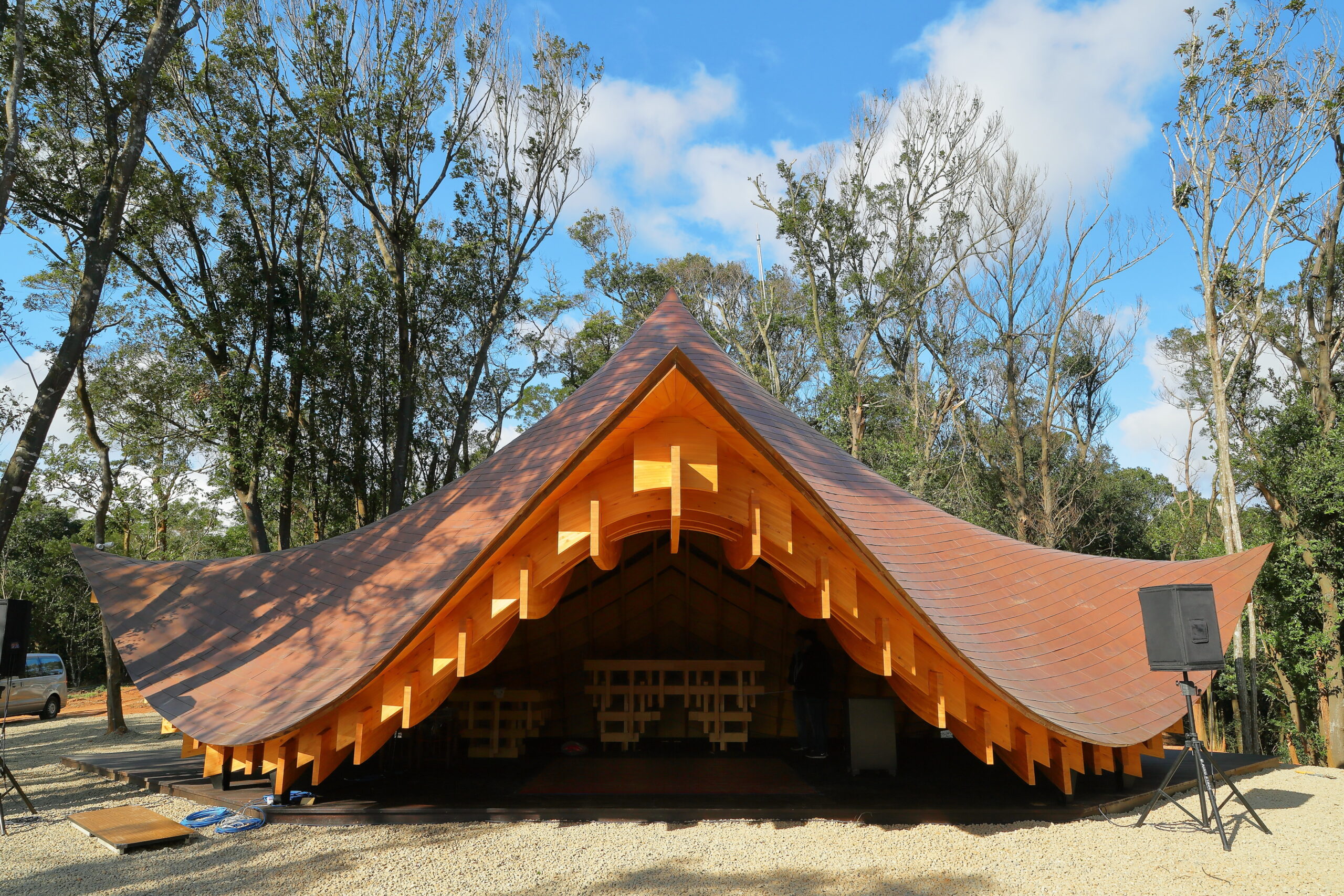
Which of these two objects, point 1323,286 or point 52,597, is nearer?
point 1323,286

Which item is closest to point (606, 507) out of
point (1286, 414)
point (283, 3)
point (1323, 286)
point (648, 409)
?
point (648, 409)

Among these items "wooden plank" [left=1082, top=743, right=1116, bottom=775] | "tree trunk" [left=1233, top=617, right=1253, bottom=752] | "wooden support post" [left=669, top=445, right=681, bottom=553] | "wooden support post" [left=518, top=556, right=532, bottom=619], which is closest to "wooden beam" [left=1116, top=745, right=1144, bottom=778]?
"wooden plank" [left=1082, top=743, right=1116, bottom=775]

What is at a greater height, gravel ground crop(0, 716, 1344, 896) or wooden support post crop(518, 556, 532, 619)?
wooden support post crop(518, 556, 532, 619)

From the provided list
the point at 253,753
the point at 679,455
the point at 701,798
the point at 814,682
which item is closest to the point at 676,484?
the point at 679,455

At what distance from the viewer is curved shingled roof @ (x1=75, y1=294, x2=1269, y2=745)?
4859 millimetres

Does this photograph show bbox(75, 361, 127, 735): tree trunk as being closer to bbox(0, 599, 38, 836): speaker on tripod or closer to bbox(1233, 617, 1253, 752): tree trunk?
bbox(0, 599, 38, 836): speaker on tripod

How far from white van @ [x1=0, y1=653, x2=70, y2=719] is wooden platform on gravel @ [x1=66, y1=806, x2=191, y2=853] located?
1106cm

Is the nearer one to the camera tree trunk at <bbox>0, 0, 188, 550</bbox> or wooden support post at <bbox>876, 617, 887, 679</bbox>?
wooden support post at <bbox>876, 617, 887, 679</bbox>

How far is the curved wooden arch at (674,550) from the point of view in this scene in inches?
178

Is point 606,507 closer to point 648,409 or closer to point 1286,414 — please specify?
point 648,409

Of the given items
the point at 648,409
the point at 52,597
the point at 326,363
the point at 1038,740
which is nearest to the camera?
the point at 648,409

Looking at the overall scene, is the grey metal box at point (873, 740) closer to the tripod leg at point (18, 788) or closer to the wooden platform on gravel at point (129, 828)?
the wooden platform on gravel at point (129, 828)

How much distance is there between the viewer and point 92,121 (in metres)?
10.2

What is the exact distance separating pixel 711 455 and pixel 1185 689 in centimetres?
329
